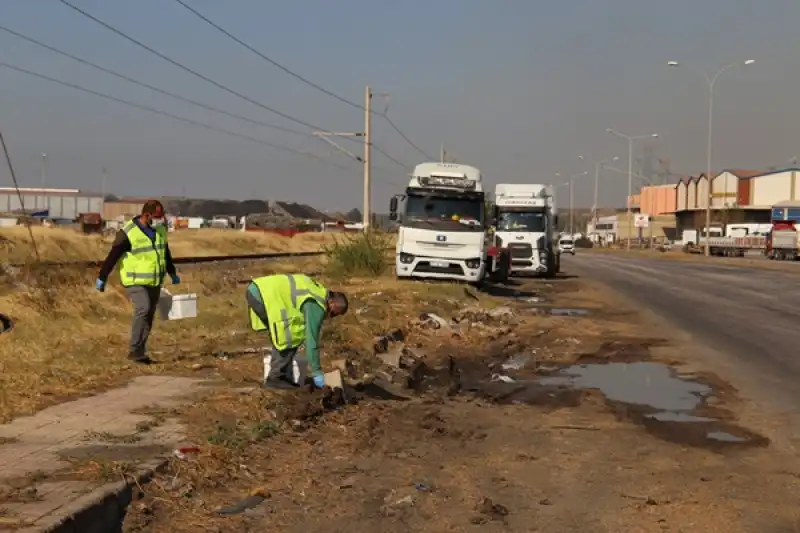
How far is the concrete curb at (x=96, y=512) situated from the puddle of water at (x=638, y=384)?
5911 mm

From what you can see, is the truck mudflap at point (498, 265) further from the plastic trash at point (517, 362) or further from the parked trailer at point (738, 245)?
the parked trailer at point (738, 245)

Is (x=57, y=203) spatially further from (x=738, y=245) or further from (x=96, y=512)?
(x=96, y=512)

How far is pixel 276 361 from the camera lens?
916cm

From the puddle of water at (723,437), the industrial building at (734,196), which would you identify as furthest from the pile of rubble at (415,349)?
the industrial building at (734,196)

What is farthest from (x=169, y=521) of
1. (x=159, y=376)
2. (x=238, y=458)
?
(x=159, y=376)

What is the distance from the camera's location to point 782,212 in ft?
240

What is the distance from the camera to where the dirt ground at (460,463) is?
18.9 feet

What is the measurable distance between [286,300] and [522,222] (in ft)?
93.3

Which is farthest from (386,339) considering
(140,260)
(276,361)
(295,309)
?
(295,309)

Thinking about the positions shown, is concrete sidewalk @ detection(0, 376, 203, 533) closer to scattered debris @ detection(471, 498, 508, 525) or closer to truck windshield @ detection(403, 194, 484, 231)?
scattered debris @ detection(471, 498, 508, 525)

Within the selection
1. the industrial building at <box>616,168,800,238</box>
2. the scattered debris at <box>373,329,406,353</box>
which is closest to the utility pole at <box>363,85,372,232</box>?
the scattered debris at <box>373,329,406,353</box>

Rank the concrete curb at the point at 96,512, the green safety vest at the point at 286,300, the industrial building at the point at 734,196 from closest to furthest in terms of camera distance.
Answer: the concrete curb at the point at 96,512 → the green safety vest at the point at 286,300 → the industrial building at the point at 734,196

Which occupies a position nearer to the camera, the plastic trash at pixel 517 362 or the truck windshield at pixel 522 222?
the plastic trash at pixel 517 362

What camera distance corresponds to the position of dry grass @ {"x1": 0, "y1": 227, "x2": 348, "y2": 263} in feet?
104
